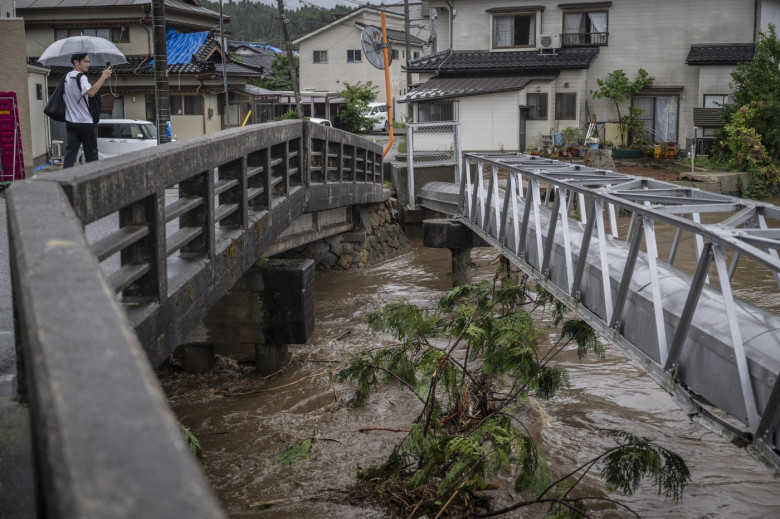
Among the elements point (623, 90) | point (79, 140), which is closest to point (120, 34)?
point (623, 90)

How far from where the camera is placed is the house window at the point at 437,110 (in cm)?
3412

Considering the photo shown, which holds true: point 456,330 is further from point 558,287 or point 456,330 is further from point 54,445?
point 54,445

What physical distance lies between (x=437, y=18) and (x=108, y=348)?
117 feet

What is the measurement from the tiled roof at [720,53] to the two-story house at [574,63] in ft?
0.14

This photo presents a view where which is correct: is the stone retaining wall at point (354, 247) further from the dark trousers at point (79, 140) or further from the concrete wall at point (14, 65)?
the concrete wall at point (14, 65)

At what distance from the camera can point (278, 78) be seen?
5372 cm

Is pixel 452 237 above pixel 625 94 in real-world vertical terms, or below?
below

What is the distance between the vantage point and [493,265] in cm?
1852

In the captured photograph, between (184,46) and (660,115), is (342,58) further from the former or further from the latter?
(660,115)

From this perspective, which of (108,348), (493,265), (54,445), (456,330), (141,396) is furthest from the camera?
(493,265)

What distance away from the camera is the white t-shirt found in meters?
10.6

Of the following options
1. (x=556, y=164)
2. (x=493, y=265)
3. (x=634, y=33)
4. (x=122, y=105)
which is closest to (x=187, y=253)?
(x=556, y=164)

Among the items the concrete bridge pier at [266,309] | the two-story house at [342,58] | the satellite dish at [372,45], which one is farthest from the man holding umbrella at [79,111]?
the two-story house at [342,58]

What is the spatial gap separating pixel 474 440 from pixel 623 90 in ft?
94.0
